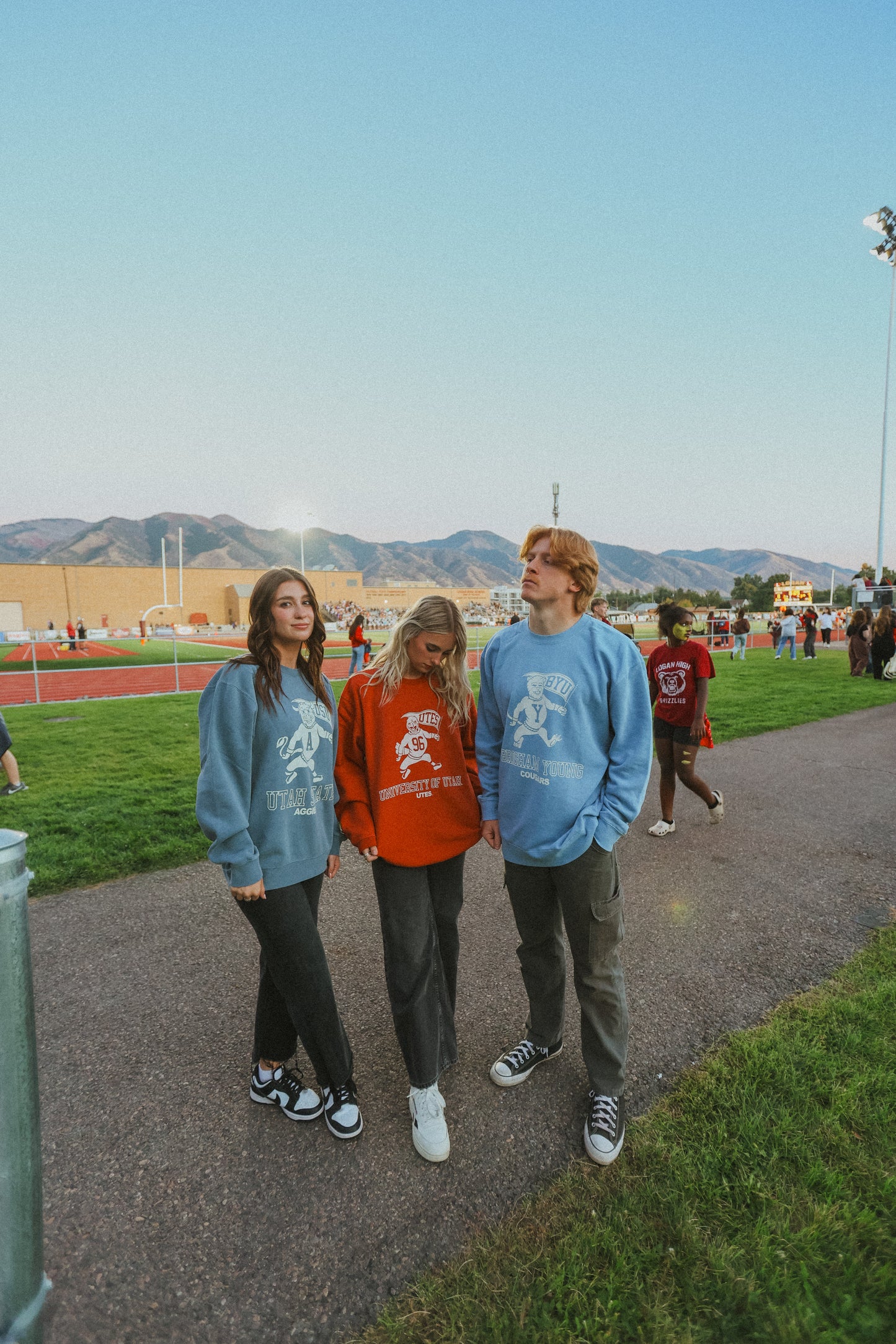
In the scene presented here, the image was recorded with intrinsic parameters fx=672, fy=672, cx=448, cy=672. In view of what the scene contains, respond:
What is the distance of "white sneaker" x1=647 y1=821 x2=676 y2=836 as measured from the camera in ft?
19.2

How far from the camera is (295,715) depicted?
2.46 meters

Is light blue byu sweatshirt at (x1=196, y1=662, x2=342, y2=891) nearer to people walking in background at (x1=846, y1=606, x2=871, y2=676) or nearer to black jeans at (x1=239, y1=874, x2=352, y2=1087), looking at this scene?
black jeans at (x1=239, y1=874, x2=352, y2=1087)

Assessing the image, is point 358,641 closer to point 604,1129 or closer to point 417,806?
point 417,806

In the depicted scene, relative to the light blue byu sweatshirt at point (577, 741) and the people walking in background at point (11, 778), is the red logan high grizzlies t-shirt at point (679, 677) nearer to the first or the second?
the light blue byu sweatshirt at point (577, 741)

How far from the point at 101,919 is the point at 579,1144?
322 cm

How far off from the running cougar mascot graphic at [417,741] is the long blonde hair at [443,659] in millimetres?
79

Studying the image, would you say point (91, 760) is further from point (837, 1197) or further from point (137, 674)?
point (137, 674)

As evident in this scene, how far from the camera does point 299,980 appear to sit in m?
2.37

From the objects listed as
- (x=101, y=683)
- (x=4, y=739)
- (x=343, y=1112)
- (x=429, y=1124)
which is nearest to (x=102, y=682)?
(x=101, y=683)

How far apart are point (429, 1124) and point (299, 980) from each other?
0.72m

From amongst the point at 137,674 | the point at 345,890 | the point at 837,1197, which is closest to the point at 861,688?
the point at 345,890

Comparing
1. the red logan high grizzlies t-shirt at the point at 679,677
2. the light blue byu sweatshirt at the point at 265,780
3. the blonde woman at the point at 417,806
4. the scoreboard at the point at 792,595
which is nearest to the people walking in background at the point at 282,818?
the light blue byu sweatshirt at the point at 265,780

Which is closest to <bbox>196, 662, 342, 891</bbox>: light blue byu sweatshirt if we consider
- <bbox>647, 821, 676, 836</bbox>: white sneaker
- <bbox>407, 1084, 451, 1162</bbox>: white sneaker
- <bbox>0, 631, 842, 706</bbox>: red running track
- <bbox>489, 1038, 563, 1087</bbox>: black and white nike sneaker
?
<bbox>407, 1084, 451, 1162</bbox>: white sneaker

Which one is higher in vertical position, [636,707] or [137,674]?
[636,707]
